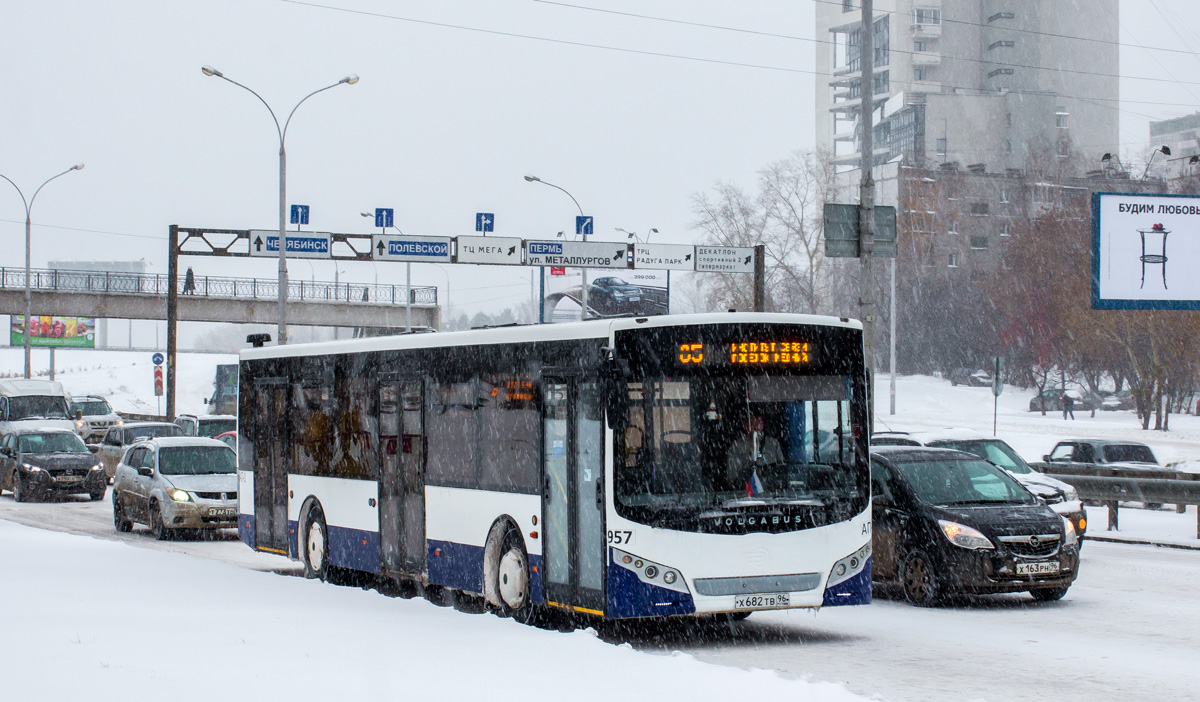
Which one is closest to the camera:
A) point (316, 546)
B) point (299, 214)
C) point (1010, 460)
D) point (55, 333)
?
point (316, 546)

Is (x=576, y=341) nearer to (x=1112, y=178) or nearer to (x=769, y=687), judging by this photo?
(x=769, y=687)

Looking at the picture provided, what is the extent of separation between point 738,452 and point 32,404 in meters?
34.7

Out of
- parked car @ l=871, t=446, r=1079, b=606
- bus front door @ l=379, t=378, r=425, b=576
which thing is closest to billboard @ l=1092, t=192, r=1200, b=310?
parked car @ l=871, t=446, r=1079, b=606

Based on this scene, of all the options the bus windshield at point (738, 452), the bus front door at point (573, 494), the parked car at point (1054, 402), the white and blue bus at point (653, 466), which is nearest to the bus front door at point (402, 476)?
the white and blue bus at point (653, 466)

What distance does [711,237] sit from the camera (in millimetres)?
79125

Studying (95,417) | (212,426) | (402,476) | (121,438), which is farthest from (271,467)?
→ (95,417)

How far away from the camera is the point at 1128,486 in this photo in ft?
69.2

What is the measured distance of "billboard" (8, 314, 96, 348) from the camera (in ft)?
389

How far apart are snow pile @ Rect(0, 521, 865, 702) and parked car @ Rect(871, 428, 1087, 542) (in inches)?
379

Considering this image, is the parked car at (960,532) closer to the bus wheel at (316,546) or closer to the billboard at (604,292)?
the bus wheel at (316,546)

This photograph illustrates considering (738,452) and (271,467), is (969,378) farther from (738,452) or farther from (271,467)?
(738,452)

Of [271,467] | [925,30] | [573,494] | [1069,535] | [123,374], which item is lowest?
[123,374]

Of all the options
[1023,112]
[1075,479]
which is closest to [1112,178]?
[1023,112]

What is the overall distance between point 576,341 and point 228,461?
1302cm
